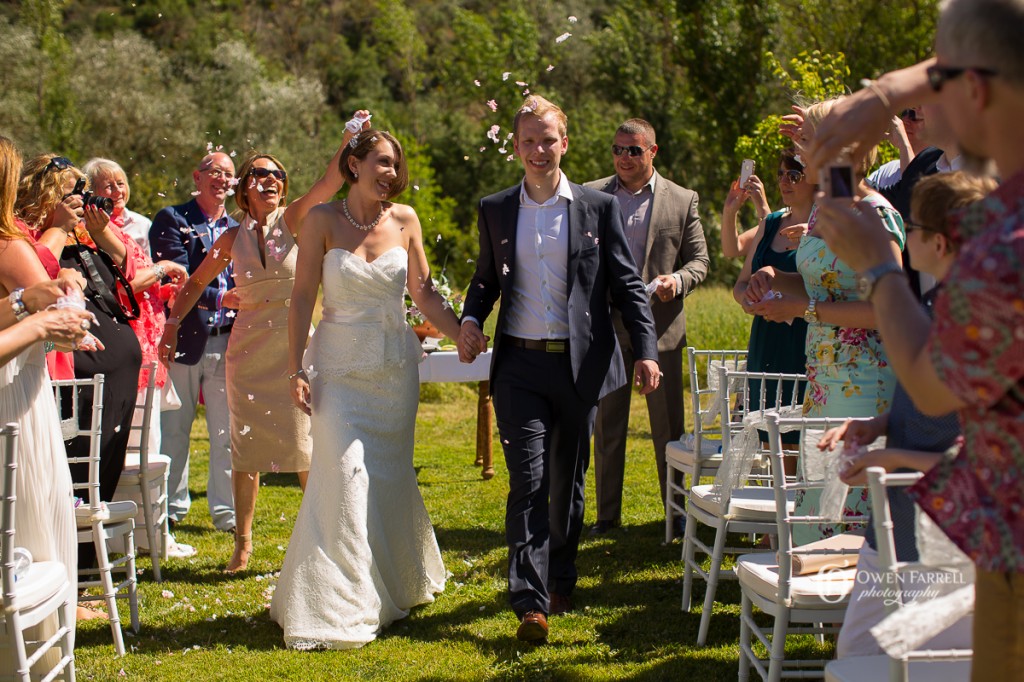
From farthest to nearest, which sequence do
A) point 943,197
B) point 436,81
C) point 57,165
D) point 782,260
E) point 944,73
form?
point 436,81
point 782,260
point 57,165
point 943,197
point 944,73

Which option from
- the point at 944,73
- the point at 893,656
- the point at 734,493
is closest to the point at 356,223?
the point at 734,493

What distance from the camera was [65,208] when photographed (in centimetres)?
477

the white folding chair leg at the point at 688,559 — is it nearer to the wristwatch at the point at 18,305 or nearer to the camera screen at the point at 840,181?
the wristwatch at the point at 18,305

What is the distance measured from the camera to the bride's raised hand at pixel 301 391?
4.80 m

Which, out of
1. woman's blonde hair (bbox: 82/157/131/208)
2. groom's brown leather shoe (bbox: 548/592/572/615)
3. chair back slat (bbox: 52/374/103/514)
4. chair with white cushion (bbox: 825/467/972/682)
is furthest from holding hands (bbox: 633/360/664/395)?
woman's blonde hair (bbox: 82/157/131/208)

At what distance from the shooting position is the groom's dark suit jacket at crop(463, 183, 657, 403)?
4633 millimetres

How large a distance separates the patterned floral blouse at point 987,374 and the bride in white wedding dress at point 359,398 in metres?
3.18

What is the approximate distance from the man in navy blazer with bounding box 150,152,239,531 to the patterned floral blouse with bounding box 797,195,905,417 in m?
3.83

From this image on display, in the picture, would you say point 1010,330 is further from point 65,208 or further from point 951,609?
point 65,208

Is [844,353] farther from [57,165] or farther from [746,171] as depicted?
[57,165]

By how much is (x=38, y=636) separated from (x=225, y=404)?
9.72ft

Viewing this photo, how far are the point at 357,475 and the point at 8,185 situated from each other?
6.19 feet

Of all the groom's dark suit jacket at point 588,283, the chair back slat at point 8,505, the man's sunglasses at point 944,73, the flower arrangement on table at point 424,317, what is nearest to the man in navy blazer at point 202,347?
the flower arrangement on table at point 424,317

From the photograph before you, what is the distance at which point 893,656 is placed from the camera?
233 centimetres
